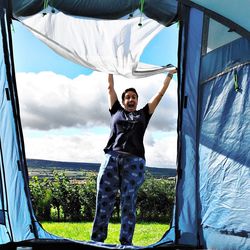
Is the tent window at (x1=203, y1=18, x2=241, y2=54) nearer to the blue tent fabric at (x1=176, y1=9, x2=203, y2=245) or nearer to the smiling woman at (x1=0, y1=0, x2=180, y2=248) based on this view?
the blue tent fabric at (x1=176, y1=9, x2=203, y2=245)

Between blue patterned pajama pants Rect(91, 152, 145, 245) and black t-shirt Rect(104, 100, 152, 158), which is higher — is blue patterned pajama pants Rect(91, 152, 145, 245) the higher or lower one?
the lower one

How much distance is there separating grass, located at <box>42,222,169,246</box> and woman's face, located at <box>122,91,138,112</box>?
101 inches

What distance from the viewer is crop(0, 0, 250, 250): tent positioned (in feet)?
10.1

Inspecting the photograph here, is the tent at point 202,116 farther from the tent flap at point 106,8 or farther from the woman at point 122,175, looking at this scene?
the woman at point 122,175

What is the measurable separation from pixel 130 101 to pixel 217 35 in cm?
79

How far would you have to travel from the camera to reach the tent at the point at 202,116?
307 cm

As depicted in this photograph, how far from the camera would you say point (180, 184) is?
3408mm

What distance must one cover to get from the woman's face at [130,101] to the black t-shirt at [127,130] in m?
0.03

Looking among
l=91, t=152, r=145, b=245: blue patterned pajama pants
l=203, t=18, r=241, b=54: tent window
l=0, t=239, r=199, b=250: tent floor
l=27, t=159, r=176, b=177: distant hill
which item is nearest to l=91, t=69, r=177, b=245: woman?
l=91, t=152, r=145, b=245: blue patterned pajama pants

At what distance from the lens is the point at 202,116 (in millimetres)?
3277

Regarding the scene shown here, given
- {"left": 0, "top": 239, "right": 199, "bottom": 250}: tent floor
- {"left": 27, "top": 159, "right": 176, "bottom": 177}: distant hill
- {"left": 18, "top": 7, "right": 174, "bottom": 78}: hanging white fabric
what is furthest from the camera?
{"left": 27, "top": 159, "right": 176, "bottom": 177}: distant hill

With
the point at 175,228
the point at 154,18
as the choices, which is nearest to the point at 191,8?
the point at 154,18

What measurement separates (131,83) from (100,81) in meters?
1.44

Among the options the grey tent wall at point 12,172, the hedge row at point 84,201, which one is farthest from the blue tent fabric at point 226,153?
the hedge row at point 84,201
